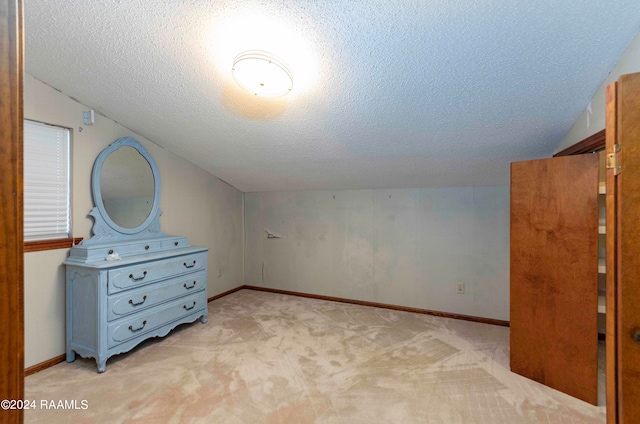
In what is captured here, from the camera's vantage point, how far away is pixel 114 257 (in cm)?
221

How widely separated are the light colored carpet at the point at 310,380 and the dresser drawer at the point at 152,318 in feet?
0.58

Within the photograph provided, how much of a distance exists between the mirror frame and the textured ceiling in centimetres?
20

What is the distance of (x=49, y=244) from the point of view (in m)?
2.10

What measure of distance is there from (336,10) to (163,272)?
235 cm

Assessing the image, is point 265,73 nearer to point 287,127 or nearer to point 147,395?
point 287,127

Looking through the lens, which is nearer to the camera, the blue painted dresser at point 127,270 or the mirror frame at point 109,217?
the blue painted dresser at point 127,270

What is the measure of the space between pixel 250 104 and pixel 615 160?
1956mm

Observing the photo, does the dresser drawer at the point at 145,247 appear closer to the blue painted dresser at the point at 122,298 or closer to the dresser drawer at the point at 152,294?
the blue painted dresser at the point at 122,298

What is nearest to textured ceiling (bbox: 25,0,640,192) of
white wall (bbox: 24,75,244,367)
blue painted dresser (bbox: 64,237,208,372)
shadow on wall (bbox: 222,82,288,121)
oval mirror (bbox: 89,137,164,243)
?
shadow on wall (bbox: 222,82,288,121)

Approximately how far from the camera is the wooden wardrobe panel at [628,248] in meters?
0.81

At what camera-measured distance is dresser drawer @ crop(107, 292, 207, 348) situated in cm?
208

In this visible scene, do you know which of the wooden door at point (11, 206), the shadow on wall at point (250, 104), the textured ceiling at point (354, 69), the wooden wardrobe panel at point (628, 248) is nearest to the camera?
the wooden door at point (11, 206)

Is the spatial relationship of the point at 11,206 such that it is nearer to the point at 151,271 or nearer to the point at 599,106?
the point at 151,271

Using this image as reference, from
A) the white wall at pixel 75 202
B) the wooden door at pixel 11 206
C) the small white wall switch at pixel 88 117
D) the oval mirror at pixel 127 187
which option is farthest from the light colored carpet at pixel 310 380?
the small white wall switch at pixel 88 117
